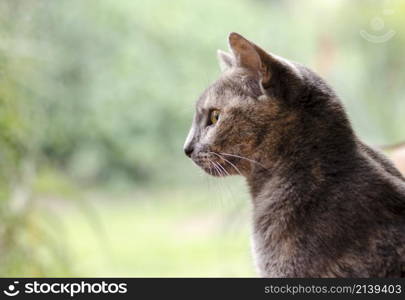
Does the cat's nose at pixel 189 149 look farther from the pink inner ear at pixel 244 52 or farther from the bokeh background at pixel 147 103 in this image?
the bokeh background at pixel 147 103

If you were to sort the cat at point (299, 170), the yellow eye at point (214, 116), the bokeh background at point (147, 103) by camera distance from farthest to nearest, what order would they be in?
the bokeh background at point (147, 103), the yellow eye at point (214, 116), the cat at point (299, 170)

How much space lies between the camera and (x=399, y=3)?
1512mm

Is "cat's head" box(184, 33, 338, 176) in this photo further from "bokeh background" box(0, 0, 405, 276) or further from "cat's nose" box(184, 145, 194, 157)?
"bokeh background" box(0, 0, 405, 276)

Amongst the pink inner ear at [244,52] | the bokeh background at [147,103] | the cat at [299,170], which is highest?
the bokeh background at [147,103]

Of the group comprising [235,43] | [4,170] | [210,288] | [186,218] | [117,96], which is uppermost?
[117,96]

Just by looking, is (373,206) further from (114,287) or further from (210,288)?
(114,287)

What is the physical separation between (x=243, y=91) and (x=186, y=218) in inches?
50.4

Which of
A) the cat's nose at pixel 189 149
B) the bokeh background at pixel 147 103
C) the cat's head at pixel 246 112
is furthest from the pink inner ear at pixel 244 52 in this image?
the bokeh background at pixel 147 103

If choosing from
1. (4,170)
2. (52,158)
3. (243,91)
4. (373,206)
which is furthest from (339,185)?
(52,158)

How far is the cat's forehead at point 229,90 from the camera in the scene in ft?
2.96

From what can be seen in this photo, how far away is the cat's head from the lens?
0.87 m

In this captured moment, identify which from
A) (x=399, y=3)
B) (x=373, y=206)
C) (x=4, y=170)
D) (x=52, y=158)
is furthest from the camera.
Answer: (x=52, y=158)

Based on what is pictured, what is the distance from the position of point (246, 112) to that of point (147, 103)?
3.77ft

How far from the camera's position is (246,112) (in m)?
0.89
